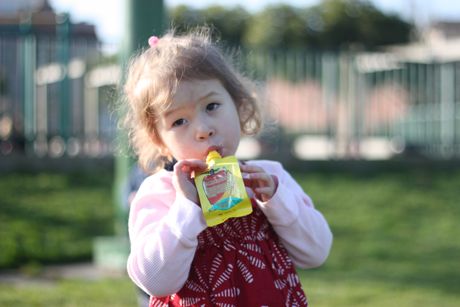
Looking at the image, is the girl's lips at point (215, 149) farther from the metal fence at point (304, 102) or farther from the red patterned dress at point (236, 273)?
the metal fence at point (304, 102)

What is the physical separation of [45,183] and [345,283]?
4.05m

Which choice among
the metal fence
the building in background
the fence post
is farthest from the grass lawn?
the fence post

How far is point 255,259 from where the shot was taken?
7.09ft

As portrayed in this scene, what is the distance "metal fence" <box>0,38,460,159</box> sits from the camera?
397 inches

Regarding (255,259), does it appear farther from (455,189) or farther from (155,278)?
(455,189)

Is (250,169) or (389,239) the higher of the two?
(250,169)

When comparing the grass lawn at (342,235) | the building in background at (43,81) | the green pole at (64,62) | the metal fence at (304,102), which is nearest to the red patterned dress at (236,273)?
the grass lawn at (342,235)

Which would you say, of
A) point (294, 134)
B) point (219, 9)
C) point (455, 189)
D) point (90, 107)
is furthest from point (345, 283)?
point (219, 9)

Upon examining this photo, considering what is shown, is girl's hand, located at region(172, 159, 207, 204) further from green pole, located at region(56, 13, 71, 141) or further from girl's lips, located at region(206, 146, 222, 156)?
green pole, located at region(56, 13, 71, 141)

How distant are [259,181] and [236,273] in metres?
0.25

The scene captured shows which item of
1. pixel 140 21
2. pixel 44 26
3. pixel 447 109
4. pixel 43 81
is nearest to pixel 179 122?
pixel 140 21

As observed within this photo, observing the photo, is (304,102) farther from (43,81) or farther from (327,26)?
(327,26)

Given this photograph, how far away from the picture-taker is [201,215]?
2.08 metres

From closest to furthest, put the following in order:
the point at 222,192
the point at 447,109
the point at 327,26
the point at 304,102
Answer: the point at 222,192
the point at 304,102
the point at 447,109
the point at 327,26
